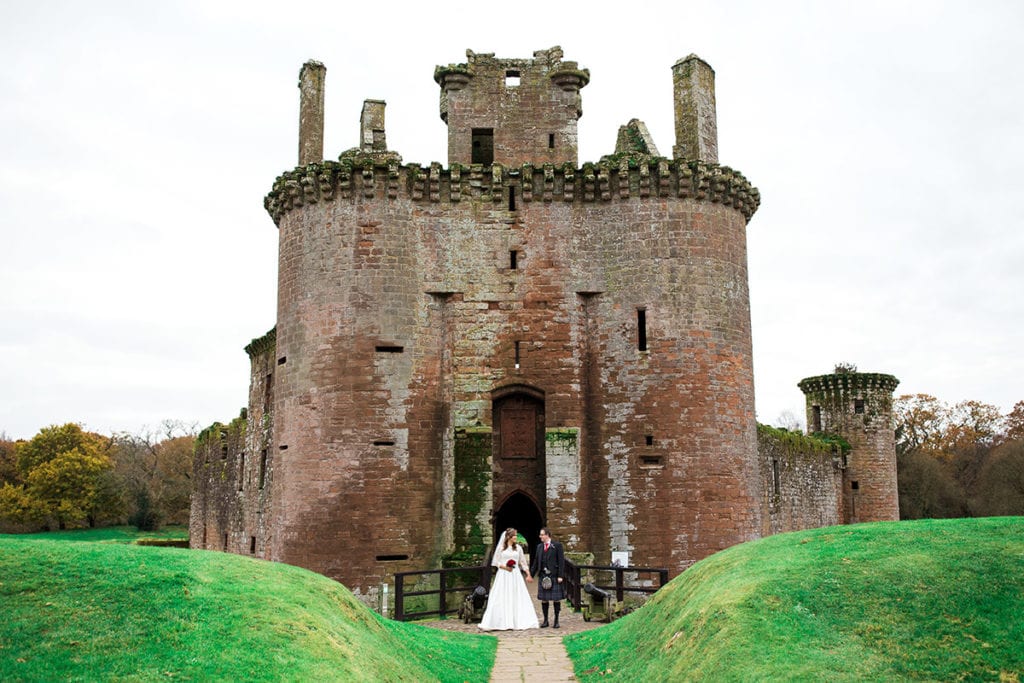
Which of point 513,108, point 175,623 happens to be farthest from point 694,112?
point 175,623

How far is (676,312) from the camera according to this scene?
72.3 ft

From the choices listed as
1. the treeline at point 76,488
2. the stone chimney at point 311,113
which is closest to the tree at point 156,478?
the treeline at point 76,488

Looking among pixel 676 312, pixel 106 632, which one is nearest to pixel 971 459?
pixel 676 312

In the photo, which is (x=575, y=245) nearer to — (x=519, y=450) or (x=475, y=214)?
(x=475, y=214)

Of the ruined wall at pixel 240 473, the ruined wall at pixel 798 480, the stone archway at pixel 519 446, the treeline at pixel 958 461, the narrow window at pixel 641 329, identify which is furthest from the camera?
the treeline at pixel 958 461

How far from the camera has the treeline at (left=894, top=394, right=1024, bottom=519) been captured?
50156mm

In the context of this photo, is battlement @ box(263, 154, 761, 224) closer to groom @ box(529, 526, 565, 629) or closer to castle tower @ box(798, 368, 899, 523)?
groom @ box(529, 526, 565, 629)

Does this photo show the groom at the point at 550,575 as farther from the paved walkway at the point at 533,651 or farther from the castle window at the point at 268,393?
the castle window at the point at 268,393

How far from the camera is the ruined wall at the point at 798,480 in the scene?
30.5 meters

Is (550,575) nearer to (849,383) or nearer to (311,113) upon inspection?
(311,113)

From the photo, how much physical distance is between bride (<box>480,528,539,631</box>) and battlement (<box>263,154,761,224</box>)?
10.0m

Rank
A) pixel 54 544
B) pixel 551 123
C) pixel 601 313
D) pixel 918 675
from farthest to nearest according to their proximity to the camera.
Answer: pixel 551 123 → pixel 601 313 → pixel 54 544 → pixel 918 675

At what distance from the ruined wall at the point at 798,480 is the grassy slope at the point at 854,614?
16263mm

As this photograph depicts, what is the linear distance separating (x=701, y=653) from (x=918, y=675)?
7.05 ft
